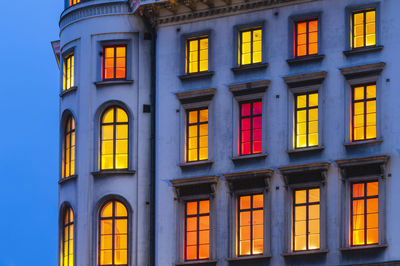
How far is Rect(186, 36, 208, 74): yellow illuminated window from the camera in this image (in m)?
56.0

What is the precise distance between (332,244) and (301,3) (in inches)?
387

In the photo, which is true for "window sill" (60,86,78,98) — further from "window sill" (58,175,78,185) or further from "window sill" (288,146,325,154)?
"window sill" (288,146,325,154)

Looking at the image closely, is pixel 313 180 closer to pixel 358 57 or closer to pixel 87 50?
pixel 358 57

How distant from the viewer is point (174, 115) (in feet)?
184

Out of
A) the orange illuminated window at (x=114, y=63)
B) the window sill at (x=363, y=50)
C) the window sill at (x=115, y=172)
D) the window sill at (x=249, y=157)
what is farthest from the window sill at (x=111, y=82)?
the window sill at (x=363, y=50)

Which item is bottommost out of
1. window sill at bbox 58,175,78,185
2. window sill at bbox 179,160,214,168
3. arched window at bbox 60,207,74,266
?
arched window at bbox 60,207,74,266

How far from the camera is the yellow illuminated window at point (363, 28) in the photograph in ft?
171

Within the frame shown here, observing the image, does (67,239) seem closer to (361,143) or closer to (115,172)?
(115,172)

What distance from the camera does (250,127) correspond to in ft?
178

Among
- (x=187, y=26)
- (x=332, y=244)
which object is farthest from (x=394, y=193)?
(x=187, y=26)

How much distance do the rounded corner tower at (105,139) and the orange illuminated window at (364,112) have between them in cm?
944

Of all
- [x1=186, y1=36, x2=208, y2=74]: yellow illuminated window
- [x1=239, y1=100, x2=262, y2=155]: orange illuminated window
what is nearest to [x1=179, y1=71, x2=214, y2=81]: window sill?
[x1=186, y1=36, x2=208, y2=74]: yellow illuminated window

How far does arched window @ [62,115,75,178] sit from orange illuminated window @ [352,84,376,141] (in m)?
13.0

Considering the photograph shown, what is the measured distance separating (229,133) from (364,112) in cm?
590
